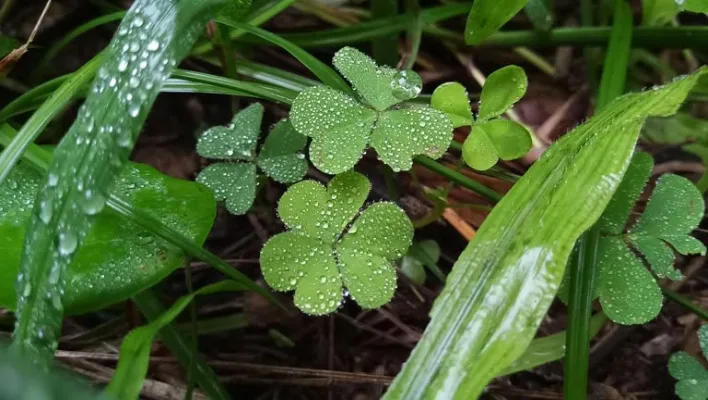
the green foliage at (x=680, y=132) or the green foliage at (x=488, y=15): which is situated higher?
the green foliage at (x=680, y=132)

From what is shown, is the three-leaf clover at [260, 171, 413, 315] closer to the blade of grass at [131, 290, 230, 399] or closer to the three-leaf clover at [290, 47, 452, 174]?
the three-leaf clover at [290, 47, 452, 174]

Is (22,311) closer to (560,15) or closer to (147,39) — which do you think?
(147,39)

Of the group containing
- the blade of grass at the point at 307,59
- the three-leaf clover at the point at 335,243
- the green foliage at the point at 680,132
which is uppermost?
the green foliage at the point at 680,132

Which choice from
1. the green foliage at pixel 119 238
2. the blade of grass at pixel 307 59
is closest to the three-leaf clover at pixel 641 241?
the blade of grass at pixel 307 59

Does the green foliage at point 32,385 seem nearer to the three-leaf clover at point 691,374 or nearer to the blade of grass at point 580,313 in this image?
the blade of grass at point 580,313

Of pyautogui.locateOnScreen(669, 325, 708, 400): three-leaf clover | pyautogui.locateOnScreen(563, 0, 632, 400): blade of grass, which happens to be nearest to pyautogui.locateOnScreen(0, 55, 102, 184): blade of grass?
pyautogui.locateOnScreen(563, 0, 632, 400): blade of grass

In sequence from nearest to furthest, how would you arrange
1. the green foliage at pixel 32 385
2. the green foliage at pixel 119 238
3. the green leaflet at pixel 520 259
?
1. the green foliage at pixel 32 385
2. the green leaflet at pixel 520 259
3. the green foliage at pixel 119 238
